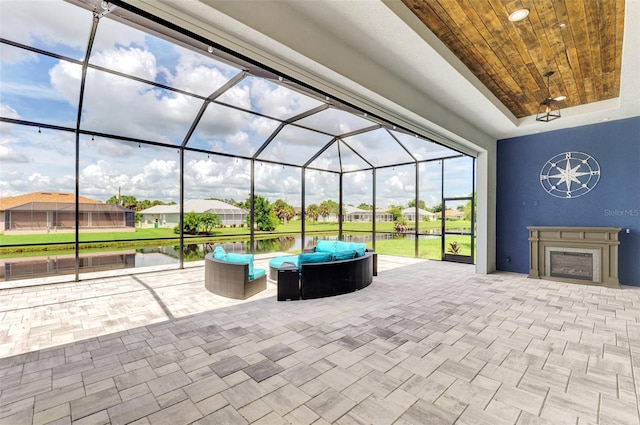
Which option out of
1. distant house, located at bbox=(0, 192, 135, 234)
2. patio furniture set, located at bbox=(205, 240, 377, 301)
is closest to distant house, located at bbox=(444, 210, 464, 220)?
patio furniture set, located at bbox=(205, 240, 377, 301)

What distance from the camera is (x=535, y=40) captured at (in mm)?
3477

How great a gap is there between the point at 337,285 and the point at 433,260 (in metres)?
4.91

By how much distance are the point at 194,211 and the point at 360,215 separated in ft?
18.7

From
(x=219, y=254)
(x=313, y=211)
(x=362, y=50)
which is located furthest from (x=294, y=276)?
(x=313, y=211)

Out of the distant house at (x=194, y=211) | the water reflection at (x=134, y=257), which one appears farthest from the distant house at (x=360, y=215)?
the distant house at (x=194, y=211)

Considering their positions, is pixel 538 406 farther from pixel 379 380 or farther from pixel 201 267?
pixel 201 267

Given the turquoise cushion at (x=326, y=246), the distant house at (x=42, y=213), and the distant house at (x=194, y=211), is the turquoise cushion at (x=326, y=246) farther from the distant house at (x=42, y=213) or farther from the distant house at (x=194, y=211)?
the distant house at (x=42, y=213)

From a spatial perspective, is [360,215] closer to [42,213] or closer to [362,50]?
[362,50]

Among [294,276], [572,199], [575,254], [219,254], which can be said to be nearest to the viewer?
[294,276]

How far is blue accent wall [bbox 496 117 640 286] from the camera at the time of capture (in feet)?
18.8

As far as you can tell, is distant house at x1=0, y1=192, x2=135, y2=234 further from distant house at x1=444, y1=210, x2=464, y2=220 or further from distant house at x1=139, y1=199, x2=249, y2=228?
distant house at x1=444, y1=210, x2=464, y2=220

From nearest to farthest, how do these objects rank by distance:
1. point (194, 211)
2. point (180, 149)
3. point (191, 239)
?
1. point (180, 149)
2. point (191, 239)
3. point (194, 211)

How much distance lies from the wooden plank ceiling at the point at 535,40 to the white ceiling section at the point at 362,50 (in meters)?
0.20

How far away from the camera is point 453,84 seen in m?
4.25
